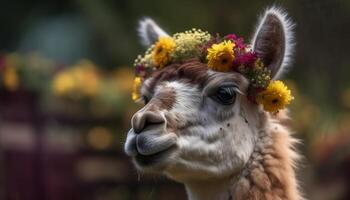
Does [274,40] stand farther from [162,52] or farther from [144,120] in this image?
[144,120]

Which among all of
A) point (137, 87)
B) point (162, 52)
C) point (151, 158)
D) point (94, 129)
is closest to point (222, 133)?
point (151, 158)

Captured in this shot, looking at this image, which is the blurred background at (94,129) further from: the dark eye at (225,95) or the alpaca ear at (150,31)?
the dark eye at (225,95)

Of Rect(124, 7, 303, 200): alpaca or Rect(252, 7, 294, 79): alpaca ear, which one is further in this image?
Rect(252, 7, 294, 79): alpaca ear

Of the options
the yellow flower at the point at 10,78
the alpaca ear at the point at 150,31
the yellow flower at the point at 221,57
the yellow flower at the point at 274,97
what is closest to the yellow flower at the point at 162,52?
the yellow flower at the point at 221,57

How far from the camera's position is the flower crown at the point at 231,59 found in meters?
6.03

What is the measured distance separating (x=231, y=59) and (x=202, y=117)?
1.20ft

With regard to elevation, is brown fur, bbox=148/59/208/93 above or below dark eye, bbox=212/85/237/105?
above

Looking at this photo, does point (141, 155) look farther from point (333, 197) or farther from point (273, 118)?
point (333, 197)

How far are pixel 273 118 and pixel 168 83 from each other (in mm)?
724

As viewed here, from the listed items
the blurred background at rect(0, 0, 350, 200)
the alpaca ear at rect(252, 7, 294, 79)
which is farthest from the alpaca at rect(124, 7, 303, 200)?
the blurred background at rect(0, 0, 350, 200)

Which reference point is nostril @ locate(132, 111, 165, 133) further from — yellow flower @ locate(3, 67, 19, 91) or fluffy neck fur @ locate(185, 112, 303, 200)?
yellow flower @ locate(3, 67, 19, 91)

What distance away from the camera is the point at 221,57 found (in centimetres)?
602

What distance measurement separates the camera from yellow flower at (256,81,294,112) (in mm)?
6027

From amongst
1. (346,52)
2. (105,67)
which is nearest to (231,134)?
(346,52)
